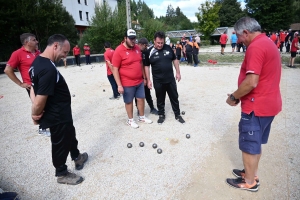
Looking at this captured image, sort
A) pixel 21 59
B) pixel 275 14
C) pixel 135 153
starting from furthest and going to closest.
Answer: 1. pixel 275 14
2. pixel 21 59
3. pixel 135 153

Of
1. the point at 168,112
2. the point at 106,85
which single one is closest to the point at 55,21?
the point at 106,85

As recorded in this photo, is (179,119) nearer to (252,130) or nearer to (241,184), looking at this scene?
(241,184)

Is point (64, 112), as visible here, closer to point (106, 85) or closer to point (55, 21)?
point (106, 85)

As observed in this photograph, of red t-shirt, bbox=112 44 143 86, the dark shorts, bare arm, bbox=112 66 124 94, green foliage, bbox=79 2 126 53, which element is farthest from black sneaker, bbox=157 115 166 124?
green foliage, bbox=79 2 126 53

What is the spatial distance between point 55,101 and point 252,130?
257cm

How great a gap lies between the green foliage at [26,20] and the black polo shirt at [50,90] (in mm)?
24025

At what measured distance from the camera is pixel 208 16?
35688mm

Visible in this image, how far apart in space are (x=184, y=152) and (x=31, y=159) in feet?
9.49

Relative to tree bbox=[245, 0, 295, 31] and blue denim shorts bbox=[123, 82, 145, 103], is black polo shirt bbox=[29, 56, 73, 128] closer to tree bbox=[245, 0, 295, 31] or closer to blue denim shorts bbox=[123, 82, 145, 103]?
blue denim shorts bbox=[123, 82, 145, 103]

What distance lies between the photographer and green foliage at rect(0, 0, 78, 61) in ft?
73.0

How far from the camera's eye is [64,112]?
2928 mm

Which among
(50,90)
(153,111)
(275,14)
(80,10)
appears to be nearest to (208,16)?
(275,14)

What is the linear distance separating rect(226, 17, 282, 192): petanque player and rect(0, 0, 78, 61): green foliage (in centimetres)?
2566

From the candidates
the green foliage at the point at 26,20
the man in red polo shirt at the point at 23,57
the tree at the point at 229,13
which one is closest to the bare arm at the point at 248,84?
the man in red polo shirt at the point at 23,57
